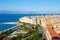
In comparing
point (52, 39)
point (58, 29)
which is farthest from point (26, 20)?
point (52, 39)

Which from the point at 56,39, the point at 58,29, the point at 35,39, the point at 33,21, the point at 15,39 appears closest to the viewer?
the point at 56,39

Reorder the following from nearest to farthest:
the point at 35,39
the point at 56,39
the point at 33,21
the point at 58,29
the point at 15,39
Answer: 1. the point at 56,39
2. the point at 35,39
3. the point at 15,39
4. the point at 58,29
5. the point at 33,21

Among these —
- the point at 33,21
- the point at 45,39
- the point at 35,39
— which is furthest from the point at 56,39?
the point at 33,21

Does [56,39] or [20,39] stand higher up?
[56,39]

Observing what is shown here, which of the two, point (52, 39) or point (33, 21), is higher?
point (52, 39)

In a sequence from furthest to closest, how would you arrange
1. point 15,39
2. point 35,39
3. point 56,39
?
point 15,39 → point 35,39 → point 56,39

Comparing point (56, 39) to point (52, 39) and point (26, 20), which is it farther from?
point (26, 20)

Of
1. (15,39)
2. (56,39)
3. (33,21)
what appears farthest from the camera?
(33,21)

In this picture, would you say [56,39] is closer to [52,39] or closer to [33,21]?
[52,39]

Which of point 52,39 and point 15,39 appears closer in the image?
point 52,39
